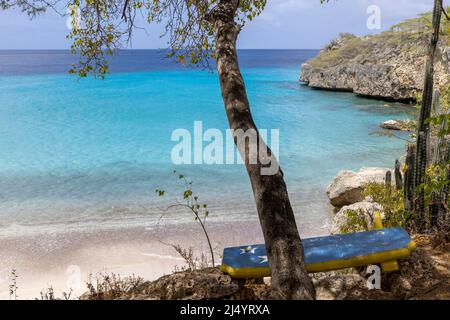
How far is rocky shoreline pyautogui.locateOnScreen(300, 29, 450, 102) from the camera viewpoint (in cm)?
3475

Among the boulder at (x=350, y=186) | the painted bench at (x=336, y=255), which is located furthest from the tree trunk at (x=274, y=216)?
the boulder at (x=350, y=186)

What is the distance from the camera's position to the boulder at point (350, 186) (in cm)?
1366

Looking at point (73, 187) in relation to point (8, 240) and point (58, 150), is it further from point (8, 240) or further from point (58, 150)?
point (58, 150)

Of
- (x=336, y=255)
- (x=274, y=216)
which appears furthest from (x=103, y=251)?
(x=274, y=216)

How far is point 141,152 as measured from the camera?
24391mm

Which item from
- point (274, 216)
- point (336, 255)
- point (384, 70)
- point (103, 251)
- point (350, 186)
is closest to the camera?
point (274, 216)

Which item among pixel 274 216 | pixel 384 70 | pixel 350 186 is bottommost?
pixel 350 186

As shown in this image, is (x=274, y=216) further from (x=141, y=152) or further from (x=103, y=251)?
(x=141, y=152)

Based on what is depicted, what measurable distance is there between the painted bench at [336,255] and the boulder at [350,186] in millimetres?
7499

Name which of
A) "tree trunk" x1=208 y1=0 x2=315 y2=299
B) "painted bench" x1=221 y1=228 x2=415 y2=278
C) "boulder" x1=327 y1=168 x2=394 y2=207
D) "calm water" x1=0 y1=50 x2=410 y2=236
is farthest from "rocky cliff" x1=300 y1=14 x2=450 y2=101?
"tree trunk" x1=208 y1=0 x2=315 y2=299

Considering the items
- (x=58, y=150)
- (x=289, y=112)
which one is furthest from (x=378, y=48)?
(x=58, y=150)

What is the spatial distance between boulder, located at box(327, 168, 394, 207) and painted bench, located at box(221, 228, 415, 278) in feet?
24.6

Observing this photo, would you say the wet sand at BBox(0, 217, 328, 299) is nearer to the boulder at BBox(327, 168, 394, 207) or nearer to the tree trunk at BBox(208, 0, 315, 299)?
the boulder at BBox(327, 168, 394, 207)

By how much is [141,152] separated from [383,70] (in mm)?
24888
